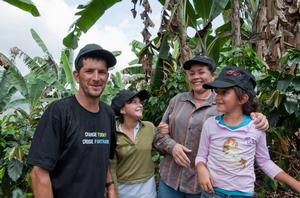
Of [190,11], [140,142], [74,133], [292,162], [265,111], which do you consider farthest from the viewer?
[190,11]

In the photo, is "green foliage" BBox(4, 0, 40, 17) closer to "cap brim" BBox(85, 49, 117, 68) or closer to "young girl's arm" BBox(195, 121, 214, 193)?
"cap brim" BBox(85, 49, 117, 68)

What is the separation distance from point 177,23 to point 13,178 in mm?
2525

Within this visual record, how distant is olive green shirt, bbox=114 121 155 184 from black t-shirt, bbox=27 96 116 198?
1.59 feet

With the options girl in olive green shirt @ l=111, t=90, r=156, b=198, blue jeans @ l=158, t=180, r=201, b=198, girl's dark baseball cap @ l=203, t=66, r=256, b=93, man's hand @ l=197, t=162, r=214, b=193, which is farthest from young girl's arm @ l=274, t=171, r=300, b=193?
girl in olive green shirt @ l=111, t=90, r=156, b=198

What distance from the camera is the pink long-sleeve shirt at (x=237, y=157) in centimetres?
193

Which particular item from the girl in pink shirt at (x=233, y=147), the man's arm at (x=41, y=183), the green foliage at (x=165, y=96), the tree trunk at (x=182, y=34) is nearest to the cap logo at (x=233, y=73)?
the girl in pink shirt at (x=233, y=147)

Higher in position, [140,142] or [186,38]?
[186,38]

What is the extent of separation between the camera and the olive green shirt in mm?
2318

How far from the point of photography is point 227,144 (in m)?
1.96

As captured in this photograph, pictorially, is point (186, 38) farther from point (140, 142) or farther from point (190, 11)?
point (140, 142)

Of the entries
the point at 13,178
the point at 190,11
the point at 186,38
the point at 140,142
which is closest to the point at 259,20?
the point at 186,38

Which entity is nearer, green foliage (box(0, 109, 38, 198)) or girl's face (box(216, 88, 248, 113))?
girl's face (box(216, 88, 248, 113))

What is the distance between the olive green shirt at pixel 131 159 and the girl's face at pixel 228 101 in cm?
62

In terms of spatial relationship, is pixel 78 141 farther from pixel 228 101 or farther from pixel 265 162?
pixel 265 162
